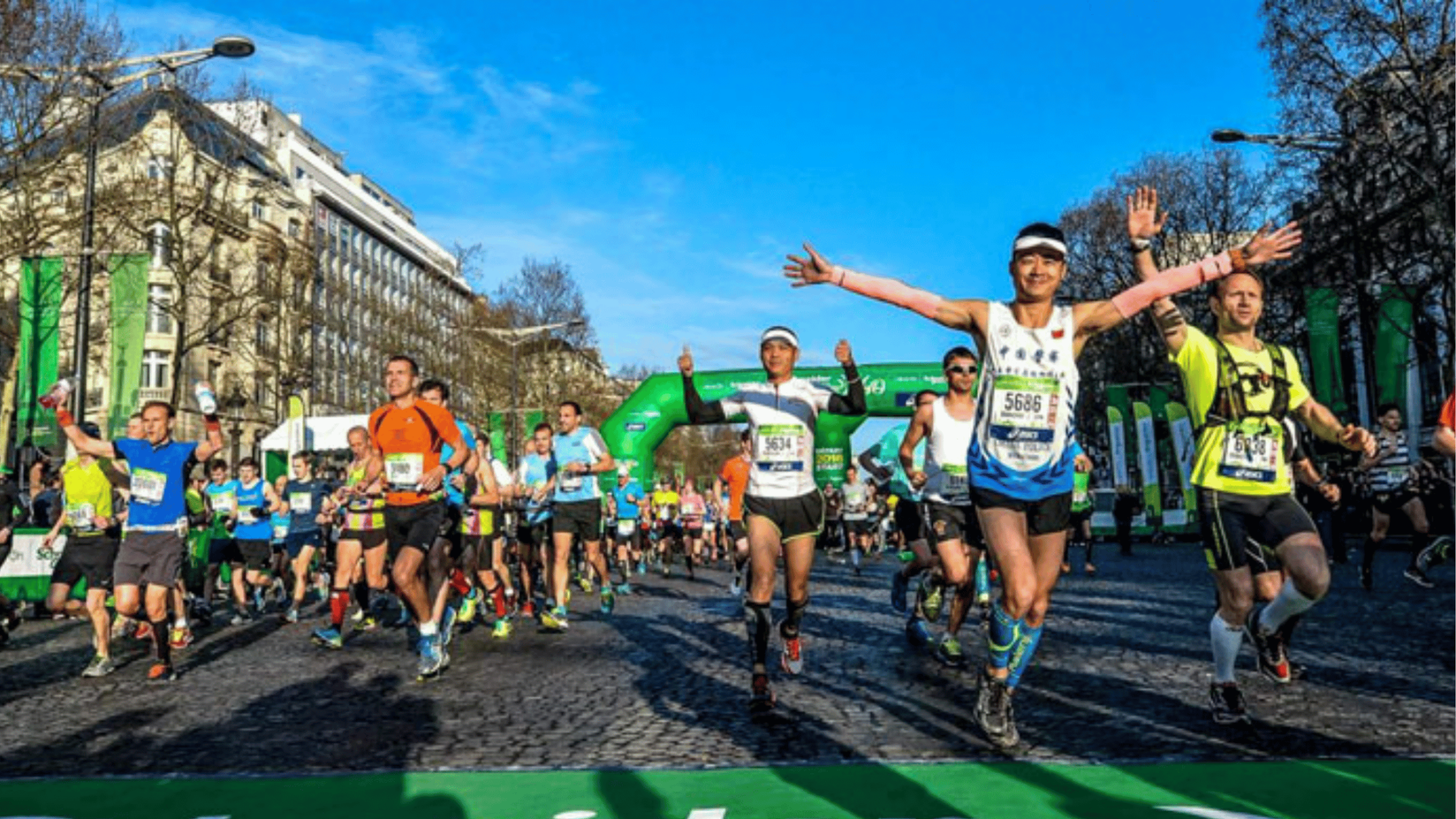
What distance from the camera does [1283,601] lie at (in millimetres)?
6195

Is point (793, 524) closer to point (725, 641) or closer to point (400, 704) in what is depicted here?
point (400, 704)

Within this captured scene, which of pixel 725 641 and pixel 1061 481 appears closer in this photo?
pixel 1061 481

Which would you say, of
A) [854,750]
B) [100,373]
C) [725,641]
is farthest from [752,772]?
[100,373]

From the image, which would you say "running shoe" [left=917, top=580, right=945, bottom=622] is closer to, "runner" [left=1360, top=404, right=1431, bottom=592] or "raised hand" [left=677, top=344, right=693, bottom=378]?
"raised hand" [left=677, top=344, right=693, bottom=378]

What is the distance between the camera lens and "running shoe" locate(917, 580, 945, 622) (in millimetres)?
9383

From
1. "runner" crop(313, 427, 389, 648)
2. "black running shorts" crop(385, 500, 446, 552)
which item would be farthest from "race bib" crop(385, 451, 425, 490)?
"runner" crop(313, 427, 389, 648)

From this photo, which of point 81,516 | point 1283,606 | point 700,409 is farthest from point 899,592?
point 81,516

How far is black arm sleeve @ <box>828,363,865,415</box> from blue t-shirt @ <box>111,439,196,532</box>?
4673mm

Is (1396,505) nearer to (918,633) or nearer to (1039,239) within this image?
(918,633)

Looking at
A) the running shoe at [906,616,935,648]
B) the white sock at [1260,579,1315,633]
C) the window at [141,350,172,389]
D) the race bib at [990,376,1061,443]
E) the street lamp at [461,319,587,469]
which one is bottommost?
the running shoe at [906,616,935,648]

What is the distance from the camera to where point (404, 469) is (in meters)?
8.56

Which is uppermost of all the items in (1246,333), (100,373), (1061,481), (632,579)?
(100,373)

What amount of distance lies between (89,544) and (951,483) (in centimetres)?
671

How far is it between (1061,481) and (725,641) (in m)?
5.31
